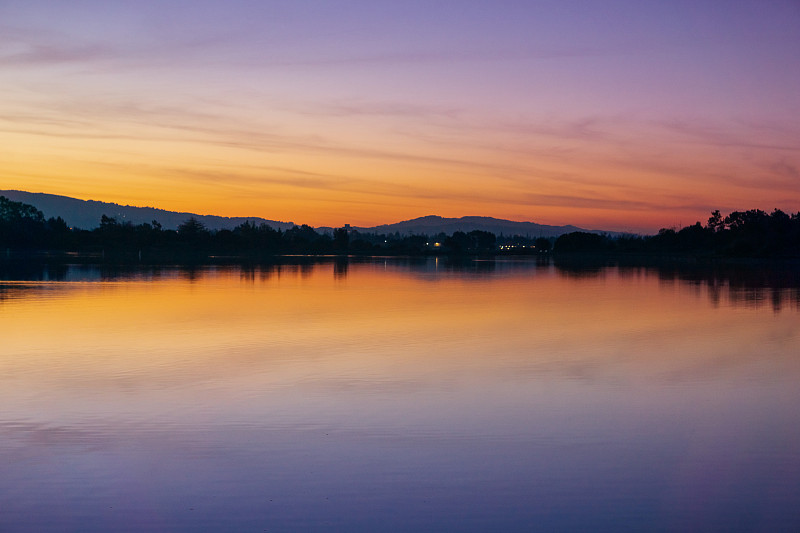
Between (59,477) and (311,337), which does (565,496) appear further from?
(311,337)

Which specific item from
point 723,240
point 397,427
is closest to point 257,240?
point 723,240

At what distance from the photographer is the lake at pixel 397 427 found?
6645 millimetres

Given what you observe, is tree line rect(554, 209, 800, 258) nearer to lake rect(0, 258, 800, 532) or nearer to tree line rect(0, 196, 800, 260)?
tree line rect(0, 196, 800, 260)

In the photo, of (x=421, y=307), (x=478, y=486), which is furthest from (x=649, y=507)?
(x=421, y=307)

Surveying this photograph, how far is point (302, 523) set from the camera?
6.34 metres

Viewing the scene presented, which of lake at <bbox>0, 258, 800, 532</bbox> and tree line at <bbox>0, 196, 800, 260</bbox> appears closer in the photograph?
lake at <bbox>0, 258, 800, 532</bbox>

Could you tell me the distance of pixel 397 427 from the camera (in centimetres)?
936

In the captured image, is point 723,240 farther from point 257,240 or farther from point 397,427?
point 397,427

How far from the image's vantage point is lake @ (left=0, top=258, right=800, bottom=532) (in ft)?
21.8

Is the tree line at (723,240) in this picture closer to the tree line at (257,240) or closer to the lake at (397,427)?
the tree line at (257,240)

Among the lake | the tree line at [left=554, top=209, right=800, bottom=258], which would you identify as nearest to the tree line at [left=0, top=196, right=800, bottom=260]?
the tree line at [left=554, top=209, right=800, bottom=258]

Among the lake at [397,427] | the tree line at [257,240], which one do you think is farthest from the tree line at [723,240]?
the lake at [397,427]

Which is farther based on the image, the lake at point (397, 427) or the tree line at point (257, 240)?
the tree line at point (257, 240)

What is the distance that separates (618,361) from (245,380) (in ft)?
23.0
